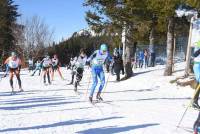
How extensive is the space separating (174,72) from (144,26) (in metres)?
3.89

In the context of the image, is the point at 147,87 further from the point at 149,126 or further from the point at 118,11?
the point at 149,126

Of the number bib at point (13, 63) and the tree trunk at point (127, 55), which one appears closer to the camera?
the number bib at point (13, 63)

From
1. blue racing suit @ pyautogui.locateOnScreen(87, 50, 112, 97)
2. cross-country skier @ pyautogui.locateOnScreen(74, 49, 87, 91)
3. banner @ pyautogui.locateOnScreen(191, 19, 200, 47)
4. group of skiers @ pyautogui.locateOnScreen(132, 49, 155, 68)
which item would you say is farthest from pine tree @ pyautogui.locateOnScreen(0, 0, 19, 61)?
blue racing suit @ pyautogui.locateOnScreen(87, 50, 112, 97)

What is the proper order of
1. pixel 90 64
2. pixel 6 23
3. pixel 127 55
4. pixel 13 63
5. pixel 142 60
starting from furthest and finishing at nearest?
pixel 6 23
pixel 142 60
pixel 127 55
pixel 13 63
pixel 90 64

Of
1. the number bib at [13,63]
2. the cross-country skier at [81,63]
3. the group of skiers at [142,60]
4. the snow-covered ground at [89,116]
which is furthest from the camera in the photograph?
the group of skiers at [142,60]

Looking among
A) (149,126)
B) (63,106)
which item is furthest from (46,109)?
(149,126)

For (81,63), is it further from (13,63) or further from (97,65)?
(97,65)

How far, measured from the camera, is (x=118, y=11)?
31609 mm

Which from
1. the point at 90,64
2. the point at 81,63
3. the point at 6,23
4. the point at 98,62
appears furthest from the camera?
the point at 6,23

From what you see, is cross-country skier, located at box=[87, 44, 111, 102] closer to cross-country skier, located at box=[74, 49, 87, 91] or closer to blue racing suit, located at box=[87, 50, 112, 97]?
blue racing suit, located at box=[87, 50, 112, 97]

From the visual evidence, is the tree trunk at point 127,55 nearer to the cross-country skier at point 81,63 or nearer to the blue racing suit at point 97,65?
the cross-country skier at point 81,63

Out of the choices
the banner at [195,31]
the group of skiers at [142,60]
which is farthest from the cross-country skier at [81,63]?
the group of skiers at [142,60]

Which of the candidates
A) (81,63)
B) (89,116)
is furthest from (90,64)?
(81,63)

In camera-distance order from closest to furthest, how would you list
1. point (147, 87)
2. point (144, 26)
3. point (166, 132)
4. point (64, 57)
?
point (166, 132), point (147, 87), point (144, 26), point (64, 57)
